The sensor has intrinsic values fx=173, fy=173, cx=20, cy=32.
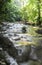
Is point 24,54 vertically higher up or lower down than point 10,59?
lower down

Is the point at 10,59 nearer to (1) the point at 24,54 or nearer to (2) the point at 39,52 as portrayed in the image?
(1) the point at 24,54

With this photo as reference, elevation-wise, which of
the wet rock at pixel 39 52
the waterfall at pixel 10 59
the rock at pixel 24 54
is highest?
the waterfall at pixel 10 59

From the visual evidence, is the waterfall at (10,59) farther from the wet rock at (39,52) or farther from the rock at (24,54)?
the wet rock at (39,52)

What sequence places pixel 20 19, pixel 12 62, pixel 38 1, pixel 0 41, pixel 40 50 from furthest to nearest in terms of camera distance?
pixel 20 19 < pixel 38 1 < pixel 0 41 < pixel 40 50 < pixel 12 62

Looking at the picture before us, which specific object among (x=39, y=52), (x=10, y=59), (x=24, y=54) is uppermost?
(x=10, y=59)

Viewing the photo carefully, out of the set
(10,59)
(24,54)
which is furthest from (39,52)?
(10,59)

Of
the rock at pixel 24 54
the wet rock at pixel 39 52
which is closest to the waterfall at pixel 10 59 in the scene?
the rock at pixel 24 54

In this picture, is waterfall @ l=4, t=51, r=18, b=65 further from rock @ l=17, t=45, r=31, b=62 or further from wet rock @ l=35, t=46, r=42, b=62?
wet rock @ l=35, t=46, r=42, b=62

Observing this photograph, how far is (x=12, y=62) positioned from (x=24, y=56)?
3.94ft

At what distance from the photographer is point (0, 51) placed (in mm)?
8102

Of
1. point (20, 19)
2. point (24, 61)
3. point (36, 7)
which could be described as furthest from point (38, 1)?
point (24, 61)

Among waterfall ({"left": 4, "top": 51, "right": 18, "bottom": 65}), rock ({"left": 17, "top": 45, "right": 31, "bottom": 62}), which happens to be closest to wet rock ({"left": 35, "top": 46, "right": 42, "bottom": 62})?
rock ({"left": 17, "top": 45, "right": 31, "bottom": 62})

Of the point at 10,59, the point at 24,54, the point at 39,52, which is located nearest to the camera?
the point at 10,59

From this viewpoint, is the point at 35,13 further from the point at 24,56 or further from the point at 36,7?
the point at 24,56
